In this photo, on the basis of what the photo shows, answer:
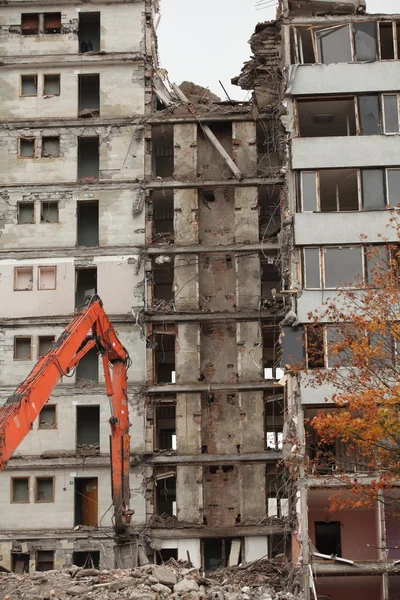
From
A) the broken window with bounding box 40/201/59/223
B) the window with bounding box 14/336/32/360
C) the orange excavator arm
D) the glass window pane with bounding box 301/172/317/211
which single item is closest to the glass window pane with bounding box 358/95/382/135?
the glass window pane with bounding box 301/172/317/211

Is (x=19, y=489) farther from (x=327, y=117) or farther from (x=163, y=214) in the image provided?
(x=327, y=117)

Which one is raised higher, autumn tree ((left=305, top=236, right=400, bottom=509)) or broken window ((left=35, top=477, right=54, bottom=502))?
autumn tree ((left=305, top=236, right=400, bottom=509))

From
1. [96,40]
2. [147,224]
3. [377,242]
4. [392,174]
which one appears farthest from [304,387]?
[96,40]

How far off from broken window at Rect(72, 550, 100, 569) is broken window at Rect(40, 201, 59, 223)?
633 inches

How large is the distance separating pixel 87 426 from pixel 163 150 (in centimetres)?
1517

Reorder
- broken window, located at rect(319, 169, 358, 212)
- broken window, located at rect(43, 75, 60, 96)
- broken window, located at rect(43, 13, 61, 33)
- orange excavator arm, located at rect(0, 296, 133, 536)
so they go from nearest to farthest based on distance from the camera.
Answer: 1. orange excavator arm, located at rect(0, 296, 133, 536)
2. broken window, located at rect(319, 169, 358, 212)
3. broken window, located at rect(43, 75, 60, 96)
4. broken window, located at rect(43, 13, 61, 33)

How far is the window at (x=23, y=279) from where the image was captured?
5484 centimetres

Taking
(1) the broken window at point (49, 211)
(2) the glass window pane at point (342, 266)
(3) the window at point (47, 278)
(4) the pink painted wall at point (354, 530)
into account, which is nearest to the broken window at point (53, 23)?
(1) the broken window at point (49, 211)

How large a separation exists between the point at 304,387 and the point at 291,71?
14255mm

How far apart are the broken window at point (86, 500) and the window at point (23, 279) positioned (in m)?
9.52

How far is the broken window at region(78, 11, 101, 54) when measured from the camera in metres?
58.8

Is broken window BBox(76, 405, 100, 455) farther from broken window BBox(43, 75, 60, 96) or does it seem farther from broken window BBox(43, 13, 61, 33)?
broken window BBox(43, 13, 61, 33)

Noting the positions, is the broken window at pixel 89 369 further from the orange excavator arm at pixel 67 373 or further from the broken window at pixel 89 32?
the broken window at pixel 89 32

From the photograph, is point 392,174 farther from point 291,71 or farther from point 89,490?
point 89,490
